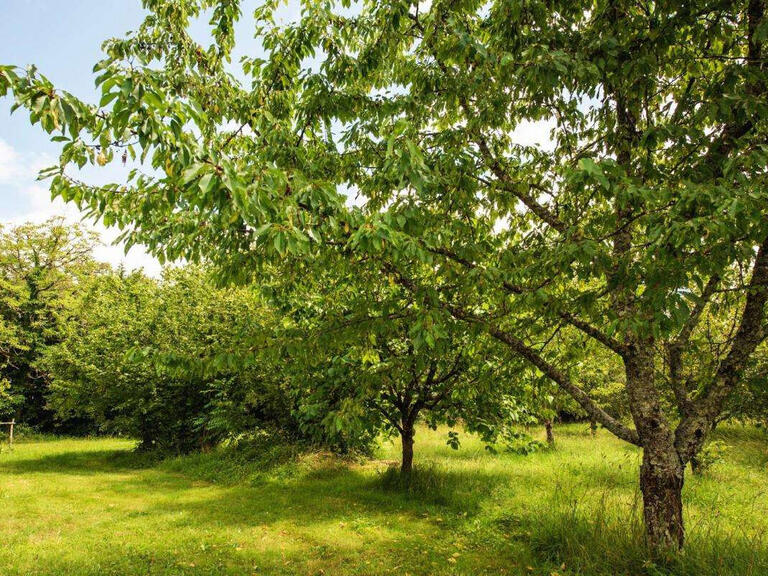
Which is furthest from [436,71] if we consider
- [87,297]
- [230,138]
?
[87,297]

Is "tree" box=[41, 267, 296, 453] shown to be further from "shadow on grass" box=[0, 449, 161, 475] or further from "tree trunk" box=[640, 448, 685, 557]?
"tree trunk" box=[640, 448, 685, 557]

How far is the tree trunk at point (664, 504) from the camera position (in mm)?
4801

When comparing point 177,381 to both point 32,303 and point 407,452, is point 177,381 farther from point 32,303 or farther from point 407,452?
point 32,303

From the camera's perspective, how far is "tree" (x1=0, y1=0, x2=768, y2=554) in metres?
2.81

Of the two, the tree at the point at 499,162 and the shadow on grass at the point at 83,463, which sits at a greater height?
the tree at the point at 499,162

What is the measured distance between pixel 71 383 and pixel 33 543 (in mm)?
10795

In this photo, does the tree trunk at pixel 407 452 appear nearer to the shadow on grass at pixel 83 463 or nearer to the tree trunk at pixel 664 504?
the tree trunk at pixel 664 504

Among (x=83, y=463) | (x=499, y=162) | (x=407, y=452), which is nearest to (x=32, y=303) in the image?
(x=83, y=463)

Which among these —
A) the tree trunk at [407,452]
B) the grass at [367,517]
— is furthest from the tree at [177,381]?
the tree trunk at [407,452]

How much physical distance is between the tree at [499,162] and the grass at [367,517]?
59.1 inches

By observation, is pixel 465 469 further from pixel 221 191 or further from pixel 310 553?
pixel 221 191

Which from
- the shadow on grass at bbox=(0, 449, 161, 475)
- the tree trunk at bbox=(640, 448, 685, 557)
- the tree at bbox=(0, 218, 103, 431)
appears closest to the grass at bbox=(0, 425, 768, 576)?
the tree trunk at bbox=(640, 448, 685, 557)

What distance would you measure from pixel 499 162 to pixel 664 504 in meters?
4.54

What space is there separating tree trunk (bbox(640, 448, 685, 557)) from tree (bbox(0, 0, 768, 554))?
0.8 inches
